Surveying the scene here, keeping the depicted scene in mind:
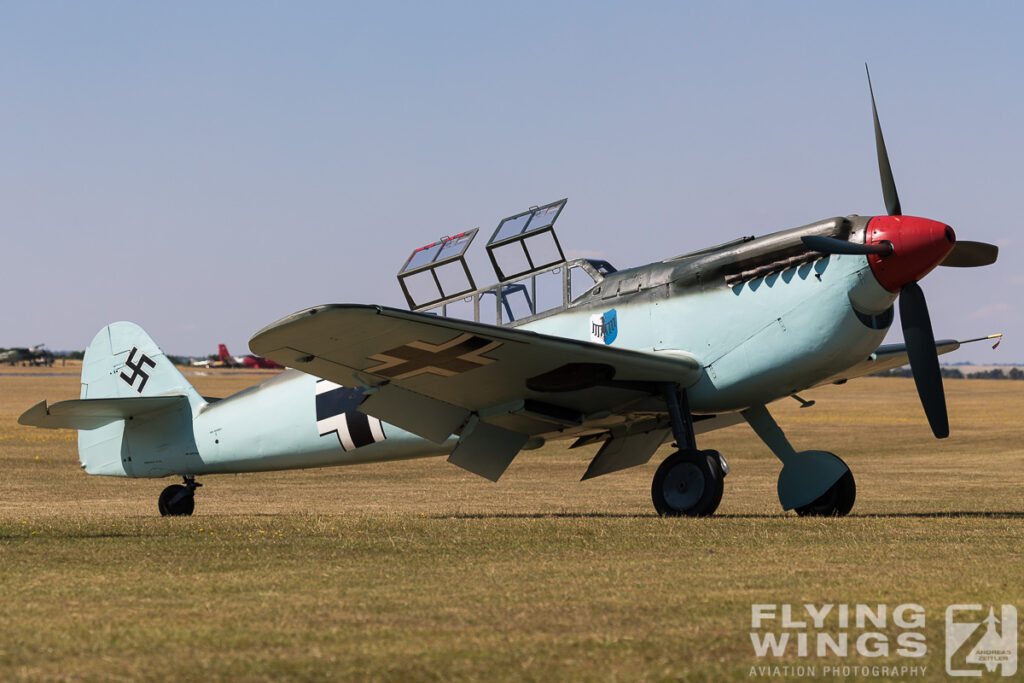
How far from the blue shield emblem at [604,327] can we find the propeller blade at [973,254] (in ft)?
12.6

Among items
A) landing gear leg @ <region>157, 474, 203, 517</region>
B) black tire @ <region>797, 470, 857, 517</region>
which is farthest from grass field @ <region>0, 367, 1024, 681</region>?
landing gear leg @ <region>157, 474, 203, 517</region>

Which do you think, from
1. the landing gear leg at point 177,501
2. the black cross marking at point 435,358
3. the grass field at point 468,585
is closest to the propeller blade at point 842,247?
the grass field at point 468,585

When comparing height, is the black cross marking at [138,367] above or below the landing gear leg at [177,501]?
above

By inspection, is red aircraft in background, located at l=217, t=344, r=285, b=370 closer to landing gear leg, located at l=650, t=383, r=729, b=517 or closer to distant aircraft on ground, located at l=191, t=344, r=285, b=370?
distant aircraft on ground, located at l=191, t=344, r=285, b=370

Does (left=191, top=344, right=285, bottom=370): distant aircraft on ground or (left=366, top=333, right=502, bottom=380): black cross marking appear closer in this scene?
(left=366, top=333, right=502, bottom=380): black cross marking

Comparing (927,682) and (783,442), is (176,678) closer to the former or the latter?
(927,682)

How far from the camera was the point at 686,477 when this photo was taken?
1097 centimetres

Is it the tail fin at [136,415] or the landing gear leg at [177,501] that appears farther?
the tail fin at [136,415]

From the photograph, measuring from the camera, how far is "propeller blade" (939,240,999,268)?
497 inches

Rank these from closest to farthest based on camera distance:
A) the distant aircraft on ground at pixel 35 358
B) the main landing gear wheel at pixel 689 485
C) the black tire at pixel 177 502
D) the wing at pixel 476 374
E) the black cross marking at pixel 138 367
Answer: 1. the wing at pixel 476 374
2. the main landing gear wheel at pixel 689 485
3. the black tire at pixel 177 502
4. the black cross marking at pixel 138 367
5. the distant aircraft on ground at pixel 35 358

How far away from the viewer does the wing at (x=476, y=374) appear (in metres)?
9.94

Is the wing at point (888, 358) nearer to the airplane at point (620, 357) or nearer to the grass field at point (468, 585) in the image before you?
the airplane at point (620, 357)

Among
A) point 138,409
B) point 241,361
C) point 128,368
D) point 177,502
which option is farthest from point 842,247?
point 241,361

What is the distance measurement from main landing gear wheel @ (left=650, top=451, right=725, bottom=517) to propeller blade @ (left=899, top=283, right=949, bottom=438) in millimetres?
2034
